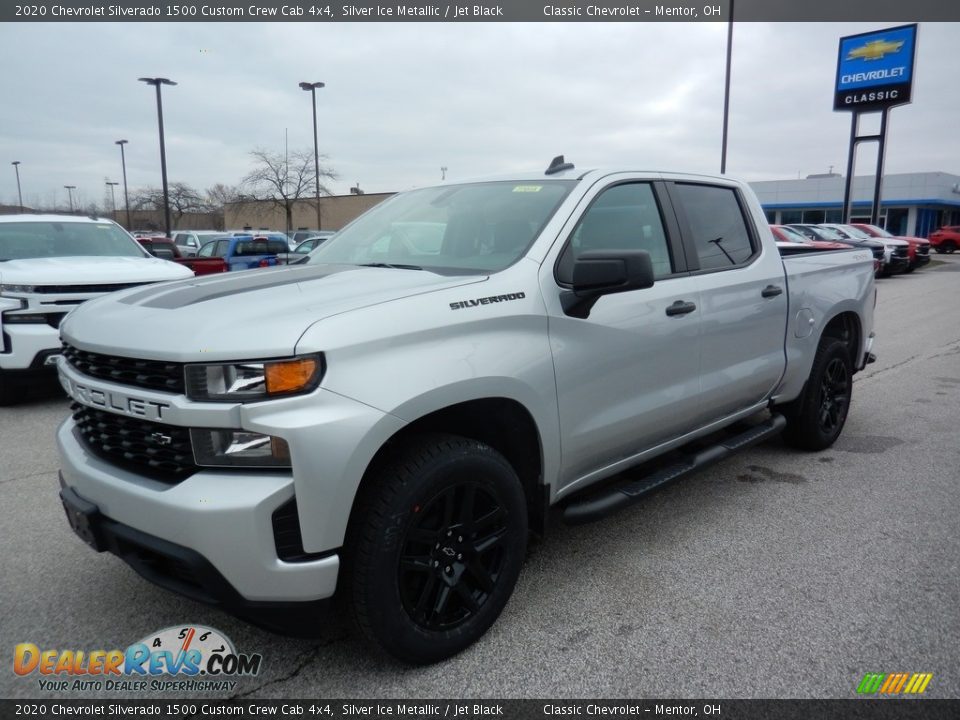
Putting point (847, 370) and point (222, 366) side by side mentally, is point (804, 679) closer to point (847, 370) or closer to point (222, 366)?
point (222, 366)

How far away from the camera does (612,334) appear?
3084 millimetres

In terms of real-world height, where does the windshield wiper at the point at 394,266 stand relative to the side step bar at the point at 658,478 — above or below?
above

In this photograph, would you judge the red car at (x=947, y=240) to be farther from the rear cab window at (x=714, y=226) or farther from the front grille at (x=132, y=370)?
the front grille at (x=132, y=370)

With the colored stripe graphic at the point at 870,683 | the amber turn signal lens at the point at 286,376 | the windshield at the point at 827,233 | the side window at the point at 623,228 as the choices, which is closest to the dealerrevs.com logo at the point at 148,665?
the amber turn signal lens at the point at 286,376

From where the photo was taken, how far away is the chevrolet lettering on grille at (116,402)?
224 cm

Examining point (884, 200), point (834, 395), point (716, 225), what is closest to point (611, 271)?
point (716, 225)

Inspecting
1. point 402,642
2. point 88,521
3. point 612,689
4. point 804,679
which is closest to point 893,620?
point 804,679

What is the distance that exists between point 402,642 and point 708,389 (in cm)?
212

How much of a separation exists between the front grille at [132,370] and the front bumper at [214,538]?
31cm

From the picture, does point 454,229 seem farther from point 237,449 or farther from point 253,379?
point 237,449

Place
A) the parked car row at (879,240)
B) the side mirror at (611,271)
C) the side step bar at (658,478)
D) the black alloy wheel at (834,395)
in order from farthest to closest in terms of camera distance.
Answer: the parked car row at (879,240) → the black alloy wheel at (834,395) → the side step bar at (658,478) → the side mirror at (611,271)

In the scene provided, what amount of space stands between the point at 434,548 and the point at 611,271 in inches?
48.6

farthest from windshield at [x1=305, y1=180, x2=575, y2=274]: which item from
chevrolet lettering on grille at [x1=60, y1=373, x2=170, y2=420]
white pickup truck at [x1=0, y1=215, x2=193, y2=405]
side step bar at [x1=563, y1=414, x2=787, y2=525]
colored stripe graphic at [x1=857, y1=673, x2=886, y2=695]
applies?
white pickup truck at [x1=0, y1=215, x2=193, y2=405]

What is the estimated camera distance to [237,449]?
2.16 metres
